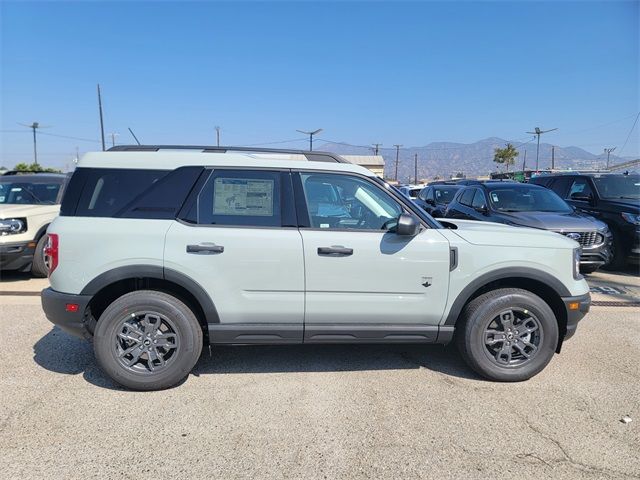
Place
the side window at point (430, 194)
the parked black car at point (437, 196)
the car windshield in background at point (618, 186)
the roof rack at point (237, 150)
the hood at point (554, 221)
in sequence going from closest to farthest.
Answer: the roof rack at point (237, 150)
the hood at point (554, 221)
the car windshield in background at point (618, 186)
the parked black car at point (437, 196)
the side window at point (430, 194)

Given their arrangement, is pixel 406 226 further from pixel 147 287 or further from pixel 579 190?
pixel 579 190

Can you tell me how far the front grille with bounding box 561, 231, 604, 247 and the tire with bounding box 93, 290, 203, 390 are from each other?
6353 millimetres

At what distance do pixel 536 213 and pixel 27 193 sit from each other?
350 inches

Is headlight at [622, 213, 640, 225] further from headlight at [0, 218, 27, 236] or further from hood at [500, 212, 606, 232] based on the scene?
headlight at [0, 218, 27, 236]

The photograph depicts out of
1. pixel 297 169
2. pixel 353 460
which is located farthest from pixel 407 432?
pixel 297 169

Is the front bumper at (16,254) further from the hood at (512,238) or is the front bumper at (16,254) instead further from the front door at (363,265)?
the hood at (512,238)

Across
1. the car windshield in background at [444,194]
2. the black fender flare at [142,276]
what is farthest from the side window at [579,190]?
the black fender flare at [142,276]

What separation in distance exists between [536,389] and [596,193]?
7158mm

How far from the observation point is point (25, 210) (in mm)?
7109

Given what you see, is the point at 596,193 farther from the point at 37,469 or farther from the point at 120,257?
the point at 37,469

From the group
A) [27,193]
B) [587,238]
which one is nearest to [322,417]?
[587,238]

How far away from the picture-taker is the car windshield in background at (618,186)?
9273 millimetres

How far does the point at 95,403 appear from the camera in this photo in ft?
11.1

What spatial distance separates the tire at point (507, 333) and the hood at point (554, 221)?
12.6 ft
